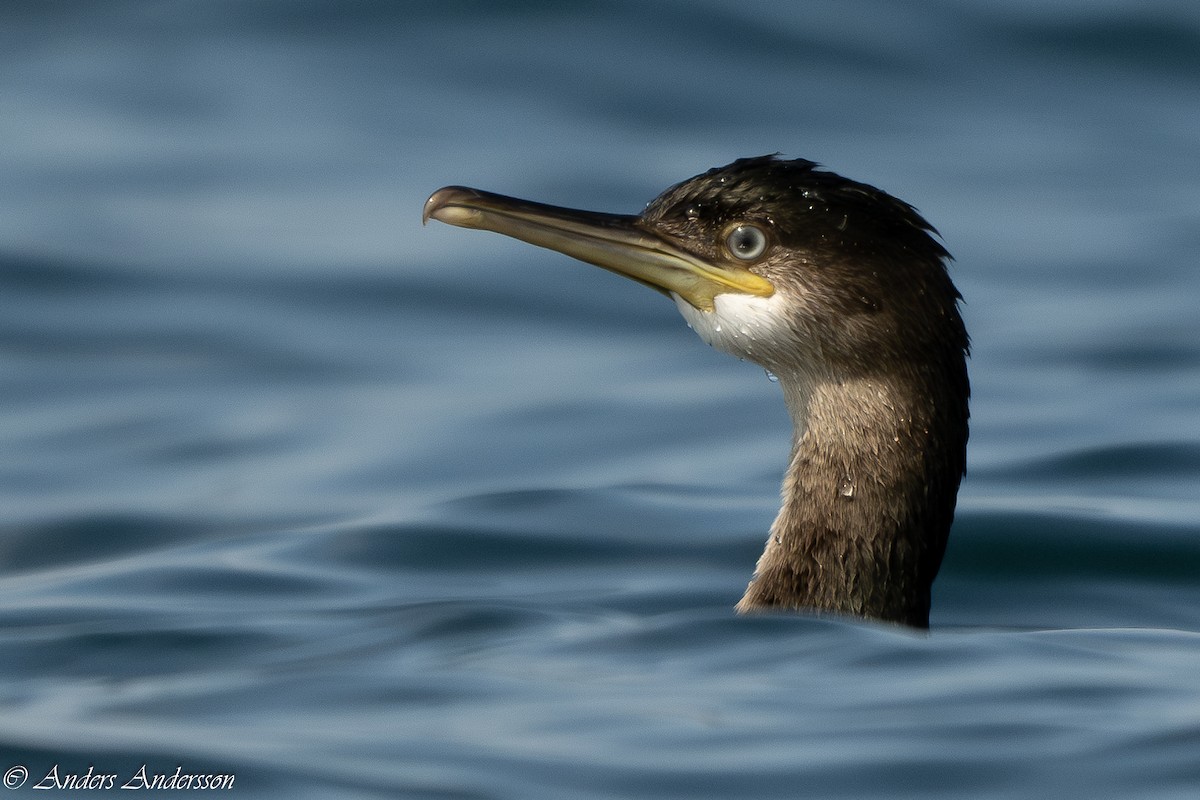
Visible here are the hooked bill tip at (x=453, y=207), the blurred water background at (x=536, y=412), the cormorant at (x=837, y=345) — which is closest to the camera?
the blurred water background at (x=536, y=412)

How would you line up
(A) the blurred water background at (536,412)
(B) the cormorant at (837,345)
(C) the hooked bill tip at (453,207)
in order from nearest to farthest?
(A) the blurred water background at (536,412)
(B) the cormorant at (837,345)
(C) the hooked bill tip at (453,207)

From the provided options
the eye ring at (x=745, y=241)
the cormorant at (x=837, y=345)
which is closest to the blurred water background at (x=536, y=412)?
the cormorant at (x=837, y=345)

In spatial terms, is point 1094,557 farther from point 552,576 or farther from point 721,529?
point 552,576

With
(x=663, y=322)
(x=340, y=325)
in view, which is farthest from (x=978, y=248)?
(x=340, y=325)

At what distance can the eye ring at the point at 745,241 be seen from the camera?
6.22m

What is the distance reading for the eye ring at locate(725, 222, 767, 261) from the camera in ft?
20.4

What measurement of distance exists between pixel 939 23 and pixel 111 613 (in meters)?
7.34

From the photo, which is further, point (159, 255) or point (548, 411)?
point (159, 255)

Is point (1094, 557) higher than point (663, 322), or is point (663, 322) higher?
point (663, 322)

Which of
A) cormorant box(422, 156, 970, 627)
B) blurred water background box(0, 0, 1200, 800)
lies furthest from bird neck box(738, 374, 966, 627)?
blurred water background box(0, 0, 1200, 800)

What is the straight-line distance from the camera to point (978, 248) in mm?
10945

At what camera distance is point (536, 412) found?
366 inches

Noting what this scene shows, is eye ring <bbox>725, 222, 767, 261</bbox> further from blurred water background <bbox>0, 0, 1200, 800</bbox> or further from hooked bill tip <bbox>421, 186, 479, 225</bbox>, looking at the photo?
blurred water background <bbox>0, 0, 1200, 800</bbox>

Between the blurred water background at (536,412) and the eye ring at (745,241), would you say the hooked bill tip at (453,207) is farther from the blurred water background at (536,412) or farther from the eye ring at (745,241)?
the blurred water background at (536,412)
